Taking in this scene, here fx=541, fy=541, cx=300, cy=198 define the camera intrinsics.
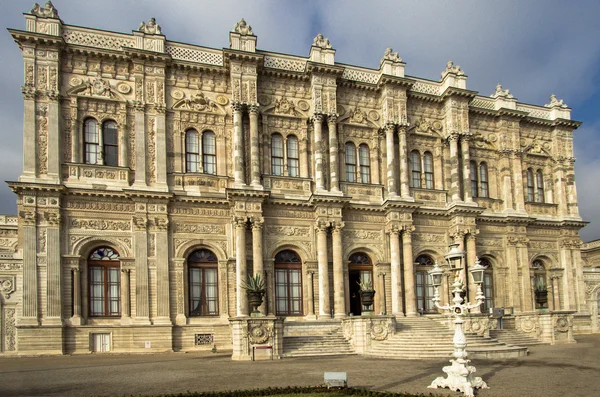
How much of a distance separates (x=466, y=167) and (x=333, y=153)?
27.3 feet

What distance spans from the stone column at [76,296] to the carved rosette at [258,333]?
832cm

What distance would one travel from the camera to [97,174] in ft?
84.5

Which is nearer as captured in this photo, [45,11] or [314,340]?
[314,340]

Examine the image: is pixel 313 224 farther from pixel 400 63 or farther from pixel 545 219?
pixel 545 219

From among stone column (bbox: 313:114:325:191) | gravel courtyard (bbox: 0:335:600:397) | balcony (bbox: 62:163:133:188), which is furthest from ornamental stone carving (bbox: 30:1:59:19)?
gravel courtyard (bbox: 0:335:600:397)

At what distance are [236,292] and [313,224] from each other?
5.35 metres

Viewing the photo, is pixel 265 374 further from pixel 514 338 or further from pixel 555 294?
pixel 555 294

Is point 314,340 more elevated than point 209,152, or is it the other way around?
point 209,152

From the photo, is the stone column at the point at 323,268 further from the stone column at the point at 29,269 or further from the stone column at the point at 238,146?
the stone column at the point at 29,269

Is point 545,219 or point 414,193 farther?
point 545,219

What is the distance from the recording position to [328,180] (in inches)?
1143

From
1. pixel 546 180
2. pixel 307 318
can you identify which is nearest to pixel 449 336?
pixel 307 318

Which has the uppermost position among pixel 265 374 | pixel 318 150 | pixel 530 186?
pixel 318 150

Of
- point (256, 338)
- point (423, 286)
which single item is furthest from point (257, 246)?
point (423, 286)
